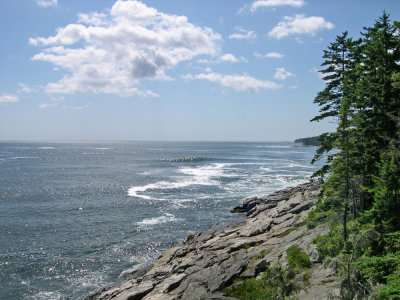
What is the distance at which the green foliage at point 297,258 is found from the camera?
15.7 metres

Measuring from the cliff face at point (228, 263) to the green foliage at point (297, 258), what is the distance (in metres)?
0.29

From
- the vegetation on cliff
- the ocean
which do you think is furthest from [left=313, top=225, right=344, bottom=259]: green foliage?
the ocean

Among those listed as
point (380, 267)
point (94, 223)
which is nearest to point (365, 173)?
point (380, 267)

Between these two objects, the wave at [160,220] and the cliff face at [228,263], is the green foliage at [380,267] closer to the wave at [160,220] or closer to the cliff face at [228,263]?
the cliff face at [228,263]

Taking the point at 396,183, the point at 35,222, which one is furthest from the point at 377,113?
the point at 35,222

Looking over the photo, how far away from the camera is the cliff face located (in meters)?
15.1

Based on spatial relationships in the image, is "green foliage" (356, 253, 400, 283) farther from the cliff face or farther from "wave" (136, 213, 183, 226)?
"wave" (136, 213, 183, 226)

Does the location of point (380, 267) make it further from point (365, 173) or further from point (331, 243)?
point (365, 173)

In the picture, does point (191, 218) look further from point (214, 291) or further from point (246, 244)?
point (214, 291)

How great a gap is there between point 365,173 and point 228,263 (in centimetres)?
1021

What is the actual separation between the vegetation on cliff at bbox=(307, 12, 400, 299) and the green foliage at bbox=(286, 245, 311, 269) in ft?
3.00

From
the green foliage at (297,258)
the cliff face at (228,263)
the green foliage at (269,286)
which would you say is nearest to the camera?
the green foliage at (269,286)

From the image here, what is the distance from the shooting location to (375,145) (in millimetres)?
19094

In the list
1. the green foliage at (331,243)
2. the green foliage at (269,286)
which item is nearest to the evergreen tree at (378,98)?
the green foliage at (331,243)
